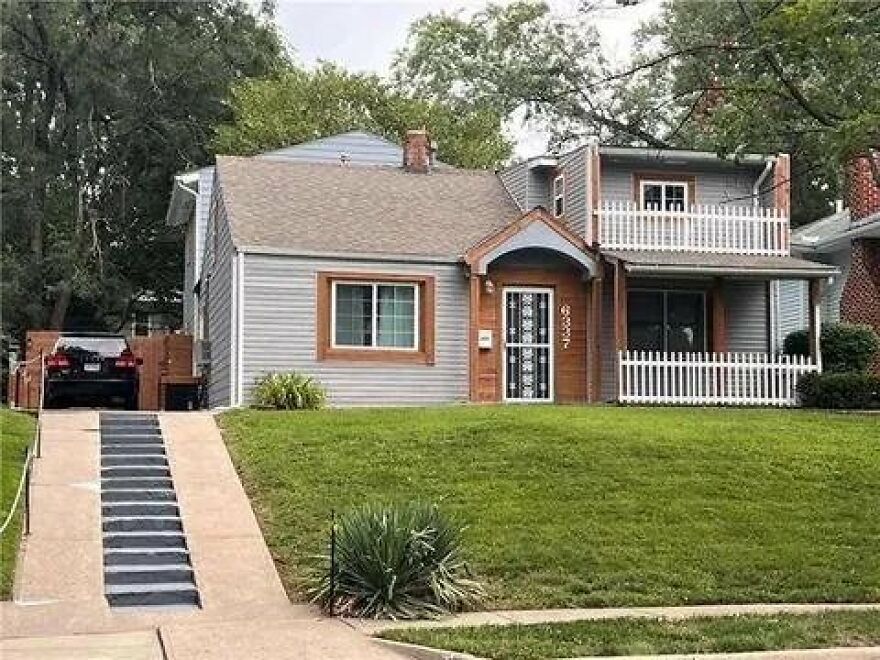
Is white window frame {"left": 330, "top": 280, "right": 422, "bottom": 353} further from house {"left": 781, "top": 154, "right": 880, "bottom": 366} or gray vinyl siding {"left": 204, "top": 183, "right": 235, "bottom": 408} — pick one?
house {"left": 781, "top": 154, "right": 880, "bottom": 366}

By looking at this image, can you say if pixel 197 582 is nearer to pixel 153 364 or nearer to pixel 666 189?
pixel 666 189

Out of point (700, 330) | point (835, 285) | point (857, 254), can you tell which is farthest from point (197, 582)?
point (835, 285)

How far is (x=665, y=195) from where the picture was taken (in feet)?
84.0

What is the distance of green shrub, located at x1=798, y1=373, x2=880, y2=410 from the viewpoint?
2202cm

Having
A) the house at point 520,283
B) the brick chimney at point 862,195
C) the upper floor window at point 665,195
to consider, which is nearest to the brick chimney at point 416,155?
the house at point 520,283

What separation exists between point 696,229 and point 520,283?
12.8 ft

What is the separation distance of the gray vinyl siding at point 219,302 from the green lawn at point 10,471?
14.8 ft

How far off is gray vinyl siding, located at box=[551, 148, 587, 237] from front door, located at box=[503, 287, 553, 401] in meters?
1.77

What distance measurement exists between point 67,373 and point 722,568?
15010 mm

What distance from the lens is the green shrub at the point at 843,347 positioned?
2461 cm

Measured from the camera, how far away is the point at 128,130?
41656 mm

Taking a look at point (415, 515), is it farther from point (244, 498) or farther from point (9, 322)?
point (9, 322)

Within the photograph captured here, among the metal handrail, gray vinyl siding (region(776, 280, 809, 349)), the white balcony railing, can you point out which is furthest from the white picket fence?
the metal handrail

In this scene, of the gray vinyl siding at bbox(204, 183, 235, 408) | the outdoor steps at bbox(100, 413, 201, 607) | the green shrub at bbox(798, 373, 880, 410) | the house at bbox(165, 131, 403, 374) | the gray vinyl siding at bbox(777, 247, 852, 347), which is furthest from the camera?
the house at bbox(165, 131, 403, 374)
